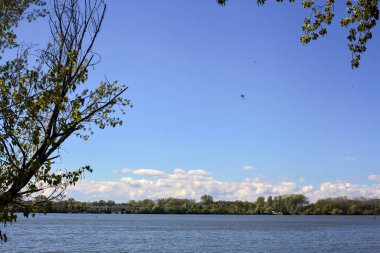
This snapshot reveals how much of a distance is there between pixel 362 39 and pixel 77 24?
7.47m

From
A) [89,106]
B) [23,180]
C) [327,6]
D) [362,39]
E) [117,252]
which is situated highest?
[327,6]

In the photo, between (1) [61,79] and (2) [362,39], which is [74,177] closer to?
(1) [61,79]

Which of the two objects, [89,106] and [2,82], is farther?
[89,106]

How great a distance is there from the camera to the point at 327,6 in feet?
42.2

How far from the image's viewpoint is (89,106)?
1097 centimetres

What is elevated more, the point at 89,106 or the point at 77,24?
the point at 77,24

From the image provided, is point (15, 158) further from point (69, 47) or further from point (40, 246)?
point (40, 246)

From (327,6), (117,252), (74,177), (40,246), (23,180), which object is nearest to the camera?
(23,180)

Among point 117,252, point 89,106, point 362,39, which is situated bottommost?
point 117,252

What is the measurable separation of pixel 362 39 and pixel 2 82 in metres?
9.14

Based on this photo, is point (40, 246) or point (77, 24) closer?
point (77, 24)

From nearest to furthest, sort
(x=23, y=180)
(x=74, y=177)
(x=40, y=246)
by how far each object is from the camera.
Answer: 1. (x=23, y=180)
2. (x=74, y=177)
3. (x=40, y=246)

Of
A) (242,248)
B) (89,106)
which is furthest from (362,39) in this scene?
(242,248)

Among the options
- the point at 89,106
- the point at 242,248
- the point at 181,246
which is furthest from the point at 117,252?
the point at 89,106
